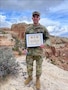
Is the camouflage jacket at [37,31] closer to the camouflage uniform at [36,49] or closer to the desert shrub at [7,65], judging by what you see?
the camouflage uniform at [36,49]

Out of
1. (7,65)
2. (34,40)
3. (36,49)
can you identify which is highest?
(34,40)

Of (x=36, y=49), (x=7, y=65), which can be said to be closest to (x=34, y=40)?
(x=36, y=49)

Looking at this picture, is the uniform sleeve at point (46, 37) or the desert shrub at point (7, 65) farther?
the desert shrub at point (7, 65)

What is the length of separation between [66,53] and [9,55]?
27.9 meters

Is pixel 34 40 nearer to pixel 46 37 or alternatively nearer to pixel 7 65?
pixel 46 37

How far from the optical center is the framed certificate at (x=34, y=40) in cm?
685

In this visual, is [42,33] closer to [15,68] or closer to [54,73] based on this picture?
[15,68]

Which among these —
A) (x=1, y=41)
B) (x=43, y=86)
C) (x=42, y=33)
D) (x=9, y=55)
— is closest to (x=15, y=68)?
(x=9, y=55)

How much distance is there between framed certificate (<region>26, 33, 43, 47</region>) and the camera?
6.85m

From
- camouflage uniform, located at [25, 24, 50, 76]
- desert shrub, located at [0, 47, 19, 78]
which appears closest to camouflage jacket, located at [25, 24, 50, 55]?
camouflage uniform, located at [25, 24, 50, 76]

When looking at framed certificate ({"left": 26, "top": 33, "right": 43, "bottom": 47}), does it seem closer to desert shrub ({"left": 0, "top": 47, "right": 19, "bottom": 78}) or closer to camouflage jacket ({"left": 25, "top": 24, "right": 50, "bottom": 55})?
camouflage jacket ({"left": 25, "top": 24, "right": 50, "bottom": 55})

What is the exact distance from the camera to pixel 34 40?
6879 millimetres

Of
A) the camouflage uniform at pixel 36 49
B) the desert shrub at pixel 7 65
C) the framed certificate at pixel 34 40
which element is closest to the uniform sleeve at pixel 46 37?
the camouflage uniform at pixel 36 49

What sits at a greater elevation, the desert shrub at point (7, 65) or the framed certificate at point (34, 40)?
the framed certificate at point (34, 40)
